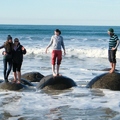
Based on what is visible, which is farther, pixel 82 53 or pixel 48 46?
pixel 82 53

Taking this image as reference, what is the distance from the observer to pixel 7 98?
10258 millimetres

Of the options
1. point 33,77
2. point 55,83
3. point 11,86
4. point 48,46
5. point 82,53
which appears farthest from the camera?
point 82,53

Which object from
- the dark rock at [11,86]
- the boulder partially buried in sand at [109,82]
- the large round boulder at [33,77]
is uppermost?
the boulder partially buried in sand at [109,82]

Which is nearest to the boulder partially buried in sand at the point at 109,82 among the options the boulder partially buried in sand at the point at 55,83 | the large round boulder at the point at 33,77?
the boulder partially buried in sand at the point at 55,83

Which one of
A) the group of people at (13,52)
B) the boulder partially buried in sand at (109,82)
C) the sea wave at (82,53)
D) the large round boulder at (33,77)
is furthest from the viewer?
the sea wave at (82,53)

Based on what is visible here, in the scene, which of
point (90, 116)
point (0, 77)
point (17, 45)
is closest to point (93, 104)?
point (90, 116)

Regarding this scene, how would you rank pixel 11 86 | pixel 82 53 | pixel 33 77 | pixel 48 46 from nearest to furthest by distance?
pixel 48 46, pixel 11 86, pixel 33 77, pixel 82 53

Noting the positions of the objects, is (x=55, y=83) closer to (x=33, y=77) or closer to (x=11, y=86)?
(x=11, y=86)

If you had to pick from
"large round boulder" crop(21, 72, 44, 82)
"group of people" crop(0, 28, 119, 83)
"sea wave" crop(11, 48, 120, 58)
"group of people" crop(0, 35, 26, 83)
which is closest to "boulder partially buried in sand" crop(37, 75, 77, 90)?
"group of people" crop(0, 28, 119, 83)

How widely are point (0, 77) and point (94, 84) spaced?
4.62m

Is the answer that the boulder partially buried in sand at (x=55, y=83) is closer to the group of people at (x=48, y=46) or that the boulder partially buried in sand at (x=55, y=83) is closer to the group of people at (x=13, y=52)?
the group of people at (x=48, y=46)

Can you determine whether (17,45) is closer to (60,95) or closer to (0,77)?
(60,95)

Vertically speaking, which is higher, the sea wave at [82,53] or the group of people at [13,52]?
the group of people at [13,52]

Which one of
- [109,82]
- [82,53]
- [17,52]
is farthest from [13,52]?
[82,53]
